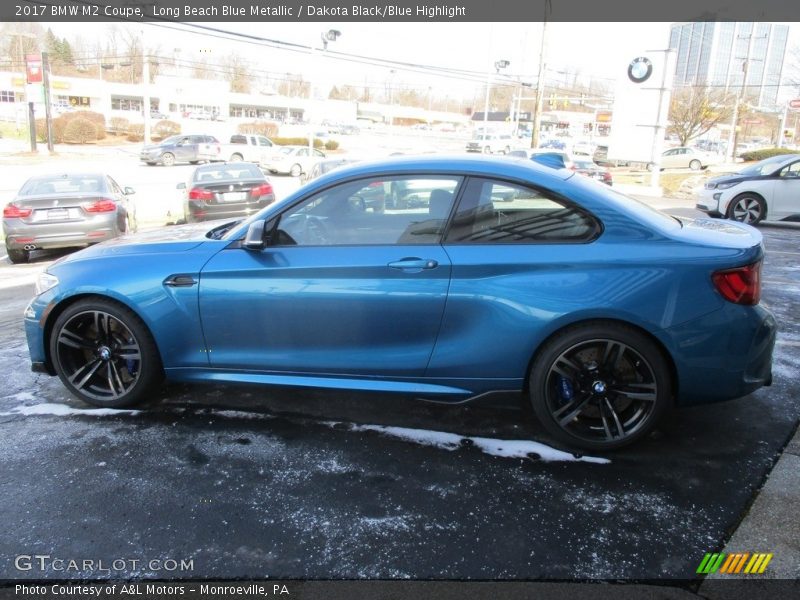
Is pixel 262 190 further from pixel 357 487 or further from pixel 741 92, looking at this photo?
pixel 741 92

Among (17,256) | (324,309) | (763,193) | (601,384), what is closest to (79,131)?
(17,256)

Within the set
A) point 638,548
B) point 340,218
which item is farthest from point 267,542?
point 340,218

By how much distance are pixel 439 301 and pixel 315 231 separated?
880mm

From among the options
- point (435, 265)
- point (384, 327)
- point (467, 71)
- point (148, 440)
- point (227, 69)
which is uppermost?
point (227, 69)

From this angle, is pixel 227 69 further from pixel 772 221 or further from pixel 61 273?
pixel 61 273

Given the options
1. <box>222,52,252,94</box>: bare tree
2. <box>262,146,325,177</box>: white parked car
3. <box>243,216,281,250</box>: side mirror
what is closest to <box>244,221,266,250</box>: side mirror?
<box>243,216,281,250</box>: side mirror

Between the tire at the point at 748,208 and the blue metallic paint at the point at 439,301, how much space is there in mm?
10674

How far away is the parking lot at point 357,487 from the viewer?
2.56 m

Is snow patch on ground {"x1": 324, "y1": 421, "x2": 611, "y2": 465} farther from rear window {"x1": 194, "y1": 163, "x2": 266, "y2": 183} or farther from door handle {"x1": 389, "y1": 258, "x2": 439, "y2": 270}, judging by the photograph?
rear window {"x1": 194, "y1": 163, "x2": 266, "y2": 183}

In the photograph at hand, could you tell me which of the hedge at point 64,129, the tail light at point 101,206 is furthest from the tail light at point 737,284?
the hedge at point 64,129

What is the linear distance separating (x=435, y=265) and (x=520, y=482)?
1212 mm

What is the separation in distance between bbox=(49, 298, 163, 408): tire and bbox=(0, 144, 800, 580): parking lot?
0.53 ft

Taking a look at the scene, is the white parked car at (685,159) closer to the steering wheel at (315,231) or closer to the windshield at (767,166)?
the windshield at (767,166)

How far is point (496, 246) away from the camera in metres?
3.41
